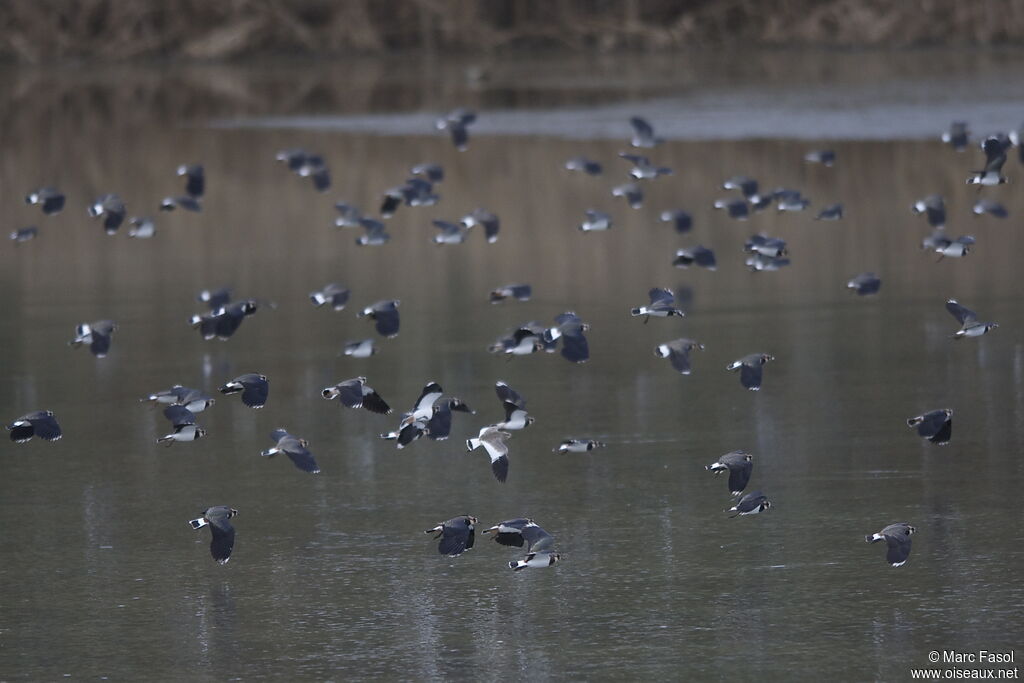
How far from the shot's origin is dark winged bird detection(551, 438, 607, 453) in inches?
270

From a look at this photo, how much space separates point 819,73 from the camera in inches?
987

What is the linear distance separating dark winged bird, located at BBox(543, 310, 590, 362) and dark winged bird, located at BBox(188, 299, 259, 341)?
1.47m

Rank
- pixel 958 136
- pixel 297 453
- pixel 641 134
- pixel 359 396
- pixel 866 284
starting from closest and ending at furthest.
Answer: pixel 297 453, pixel 359 396, pixel 866 284, pixel 958 136, pixel 641 134

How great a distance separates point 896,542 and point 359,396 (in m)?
2.19

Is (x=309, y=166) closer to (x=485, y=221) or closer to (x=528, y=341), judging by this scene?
(x=485, y=221)

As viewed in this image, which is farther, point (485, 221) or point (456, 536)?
point (485, 221)

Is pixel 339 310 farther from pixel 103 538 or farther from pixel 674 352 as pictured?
pixel 103 538

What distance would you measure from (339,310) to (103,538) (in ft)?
13.2

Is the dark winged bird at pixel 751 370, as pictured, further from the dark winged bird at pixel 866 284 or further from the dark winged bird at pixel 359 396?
the dark winged bird at pixel 866 284

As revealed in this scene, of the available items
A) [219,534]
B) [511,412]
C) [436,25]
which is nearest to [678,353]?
[511,412]

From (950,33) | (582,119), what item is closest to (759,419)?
(582,119)

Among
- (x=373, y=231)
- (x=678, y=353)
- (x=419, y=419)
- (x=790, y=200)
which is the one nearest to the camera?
(x=419, y=419)

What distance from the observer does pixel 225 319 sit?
860 centimetres

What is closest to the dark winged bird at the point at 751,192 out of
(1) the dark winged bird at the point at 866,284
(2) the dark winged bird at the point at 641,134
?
(2) the dark winged bird at the point at 641,134
